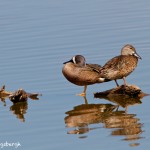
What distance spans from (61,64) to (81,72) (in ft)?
4.49

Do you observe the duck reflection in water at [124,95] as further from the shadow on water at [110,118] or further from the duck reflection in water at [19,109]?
the duck reflection in water at [19,109]

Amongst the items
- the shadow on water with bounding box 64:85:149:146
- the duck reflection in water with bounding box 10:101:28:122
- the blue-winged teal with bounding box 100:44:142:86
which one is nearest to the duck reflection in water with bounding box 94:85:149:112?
the shadow on water with bounding box 64:85:149:146

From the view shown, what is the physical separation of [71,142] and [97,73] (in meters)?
3.89

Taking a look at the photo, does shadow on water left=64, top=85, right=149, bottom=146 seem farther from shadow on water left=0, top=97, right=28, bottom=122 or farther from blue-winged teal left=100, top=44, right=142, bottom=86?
shadow on water left=0, top=97, right=28, bottom=122

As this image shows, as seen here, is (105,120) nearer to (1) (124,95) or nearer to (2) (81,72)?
(1) (124,95)

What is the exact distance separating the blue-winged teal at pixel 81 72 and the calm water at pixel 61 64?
0.60 feet

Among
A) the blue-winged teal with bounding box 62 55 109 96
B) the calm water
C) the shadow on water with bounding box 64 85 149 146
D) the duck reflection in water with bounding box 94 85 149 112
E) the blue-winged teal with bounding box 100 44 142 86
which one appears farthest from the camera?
the blue-winged teal with bounding box 62 55 109 96

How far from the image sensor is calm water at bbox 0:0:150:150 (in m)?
11.0

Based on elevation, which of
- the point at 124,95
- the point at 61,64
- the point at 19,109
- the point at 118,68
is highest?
the point at 61,64

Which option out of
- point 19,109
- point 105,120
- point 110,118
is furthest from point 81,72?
point 105,120

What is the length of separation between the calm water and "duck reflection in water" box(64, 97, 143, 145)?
14 mm

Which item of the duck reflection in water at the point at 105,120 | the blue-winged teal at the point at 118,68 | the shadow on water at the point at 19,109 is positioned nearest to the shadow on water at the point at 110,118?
the duck reflection in water at the point at 105,120

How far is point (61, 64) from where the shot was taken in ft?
52.0

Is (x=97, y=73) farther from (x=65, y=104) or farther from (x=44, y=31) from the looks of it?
(x=44, y=31)
